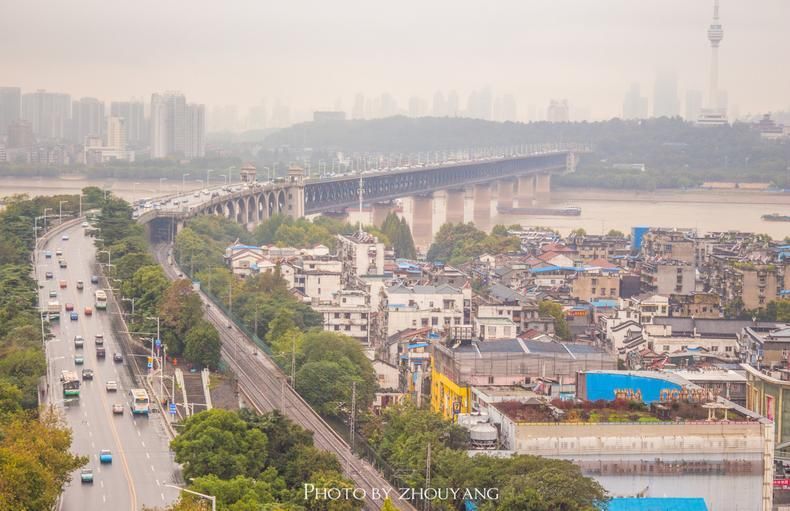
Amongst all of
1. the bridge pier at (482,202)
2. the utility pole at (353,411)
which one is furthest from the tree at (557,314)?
the bridge pier at (482,202)

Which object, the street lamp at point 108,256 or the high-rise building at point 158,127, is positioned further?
the high-rise building at point 158,127

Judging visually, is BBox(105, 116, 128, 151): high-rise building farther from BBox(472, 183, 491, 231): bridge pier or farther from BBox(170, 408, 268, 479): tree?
BBox(170, 408, 268, 479): tree

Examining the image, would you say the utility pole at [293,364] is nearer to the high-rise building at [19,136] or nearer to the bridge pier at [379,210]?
the bridge pier at [379,210]

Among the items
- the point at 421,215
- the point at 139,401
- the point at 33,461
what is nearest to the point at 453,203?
the point at 421,215

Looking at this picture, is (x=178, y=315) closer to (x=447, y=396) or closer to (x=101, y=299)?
(x=101, y=299)

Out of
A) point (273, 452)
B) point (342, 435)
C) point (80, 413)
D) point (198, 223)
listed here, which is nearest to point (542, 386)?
point (342, 435)

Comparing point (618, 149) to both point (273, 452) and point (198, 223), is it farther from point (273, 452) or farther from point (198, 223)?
point (273, 452)
